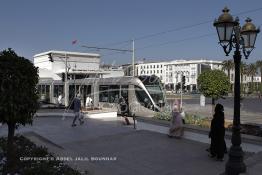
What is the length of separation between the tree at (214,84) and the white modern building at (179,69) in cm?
11272

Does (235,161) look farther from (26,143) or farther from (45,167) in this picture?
(26,143)

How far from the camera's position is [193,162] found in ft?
28.8

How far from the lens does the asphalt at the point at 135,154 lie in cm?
809

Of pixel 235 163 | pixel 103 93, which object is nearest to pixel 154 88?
pixel 103 93

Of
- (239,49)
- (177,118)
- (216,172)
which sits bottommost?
(216,172)

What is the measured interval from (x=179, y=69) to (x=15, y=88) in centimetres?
14599

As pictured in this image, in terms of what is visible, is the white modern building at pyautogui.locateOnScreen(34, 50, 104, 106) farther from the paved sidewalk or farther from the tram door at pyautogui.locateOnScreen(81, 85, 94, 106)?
the paved sidewalk

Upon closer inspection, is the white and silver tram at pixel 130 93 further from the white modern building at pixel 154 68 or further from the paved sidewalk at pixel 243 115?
the white modern building at pixel 154 68

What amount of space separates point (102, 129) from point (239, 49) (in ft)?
28.1

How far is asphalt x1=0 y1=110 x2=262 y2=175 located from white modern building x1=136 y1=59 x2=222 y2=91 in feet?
398

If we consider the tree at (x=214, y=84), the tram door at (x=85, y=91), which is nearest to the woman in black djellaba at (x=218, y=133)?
the tree at (x=214, y=84)

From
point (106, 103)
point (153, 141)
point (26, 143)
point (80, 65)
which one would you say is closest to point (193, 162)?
point (153, 141)

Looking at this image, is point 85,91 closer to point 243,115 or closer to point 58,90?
point 58,90

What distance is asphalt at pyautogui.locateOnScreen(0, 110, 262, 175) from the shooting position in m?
8.09
